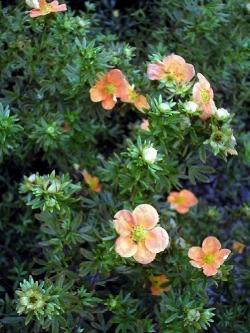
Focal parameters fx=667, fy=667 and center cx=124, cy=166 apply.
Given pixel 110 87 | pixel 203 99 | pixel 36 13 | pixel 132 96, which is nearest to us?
pixel 203 99

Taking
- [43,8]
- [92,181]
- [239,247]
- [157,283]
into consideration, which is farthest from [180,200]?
[43,8]

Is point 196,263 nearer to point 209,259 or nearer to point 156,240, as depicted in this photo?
point 209,259

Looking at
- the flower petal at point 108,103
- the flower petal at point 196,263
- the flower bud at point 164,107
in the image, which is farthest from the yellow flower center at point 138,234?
the flower petal at point 108,103

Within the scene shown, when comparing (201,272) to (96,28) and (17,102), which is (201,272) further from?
(96,28)

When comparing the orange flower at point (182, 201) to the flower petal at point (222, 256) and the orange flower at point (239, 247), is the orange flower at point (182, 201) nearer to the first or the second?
the orange flower at point (239, 247)

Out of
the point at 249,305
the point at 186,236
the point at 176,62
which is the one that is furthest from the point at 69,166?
the point at 249,305

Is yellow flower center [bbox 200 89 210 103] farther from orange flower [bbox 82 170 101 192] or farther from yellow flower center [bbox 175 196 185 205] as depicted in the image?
yellow flower center [bbox 175 196 185 205]
